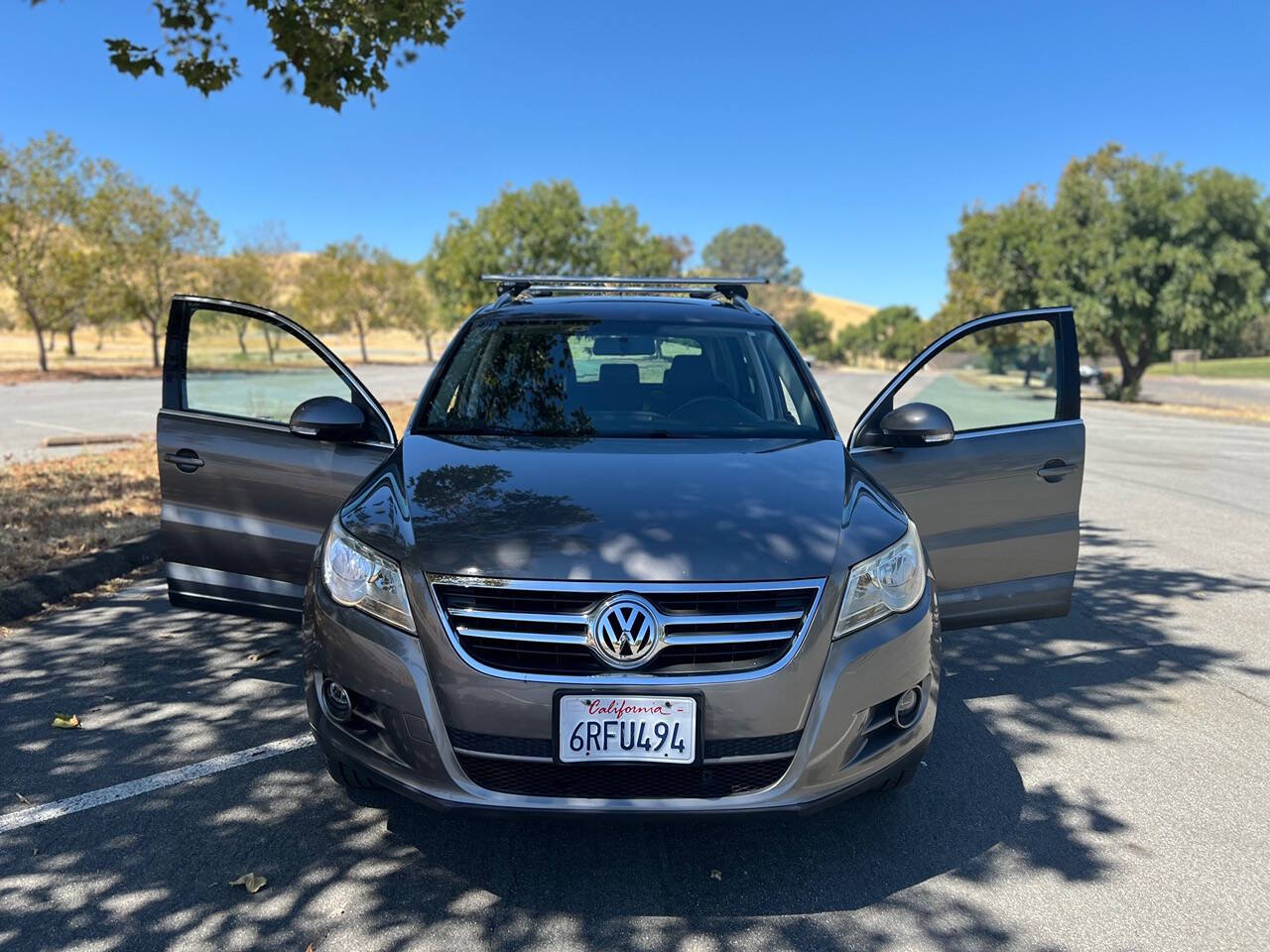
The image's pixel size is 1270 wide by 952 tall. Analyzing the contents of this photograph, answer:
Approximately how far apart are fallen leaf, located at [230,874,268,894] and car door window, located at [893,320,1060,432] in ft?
10.0

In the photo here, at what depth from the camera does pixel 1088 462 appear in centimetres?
1382

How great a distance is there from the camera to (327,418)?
3840 mm

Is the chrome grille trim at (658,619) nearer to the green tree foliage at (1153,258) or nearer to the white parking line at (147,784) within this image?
the white parking line at (147,784)

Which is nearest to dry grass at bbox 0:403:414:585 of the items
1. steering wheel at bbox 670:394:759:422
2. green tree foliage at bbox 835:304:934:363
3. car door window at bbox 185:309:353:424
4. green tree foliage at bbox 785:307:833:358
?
car door window at bbox 185:309:353:424

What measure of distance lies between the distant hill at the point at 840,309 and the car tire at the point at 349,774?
155594 millimetres

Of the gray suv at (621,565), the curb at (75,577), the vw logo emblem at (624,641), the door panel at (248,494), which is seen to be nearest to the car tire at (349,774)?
the gray suv at (621,565)

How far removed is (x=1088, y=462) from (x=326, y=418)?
12.5 meters

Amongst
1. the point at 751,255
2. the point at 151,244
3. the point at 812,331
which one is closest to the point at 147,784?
the point at 151,244

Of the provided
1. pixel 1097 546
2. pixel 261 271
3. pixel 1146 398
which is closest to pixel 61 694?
pixel 1097 546

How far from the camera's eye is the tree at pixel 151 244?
36.7 metres

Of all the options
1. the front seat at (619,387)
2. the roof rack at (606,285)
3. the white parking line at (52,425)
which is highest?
the roof rack at (606,285)

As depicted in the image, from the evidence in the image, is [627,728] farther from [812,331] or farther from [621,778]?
[812,331]

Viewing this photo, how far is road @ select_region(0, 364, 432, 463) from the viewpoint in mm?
13672

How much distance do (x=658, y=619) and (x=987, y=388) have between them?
10.3 m
